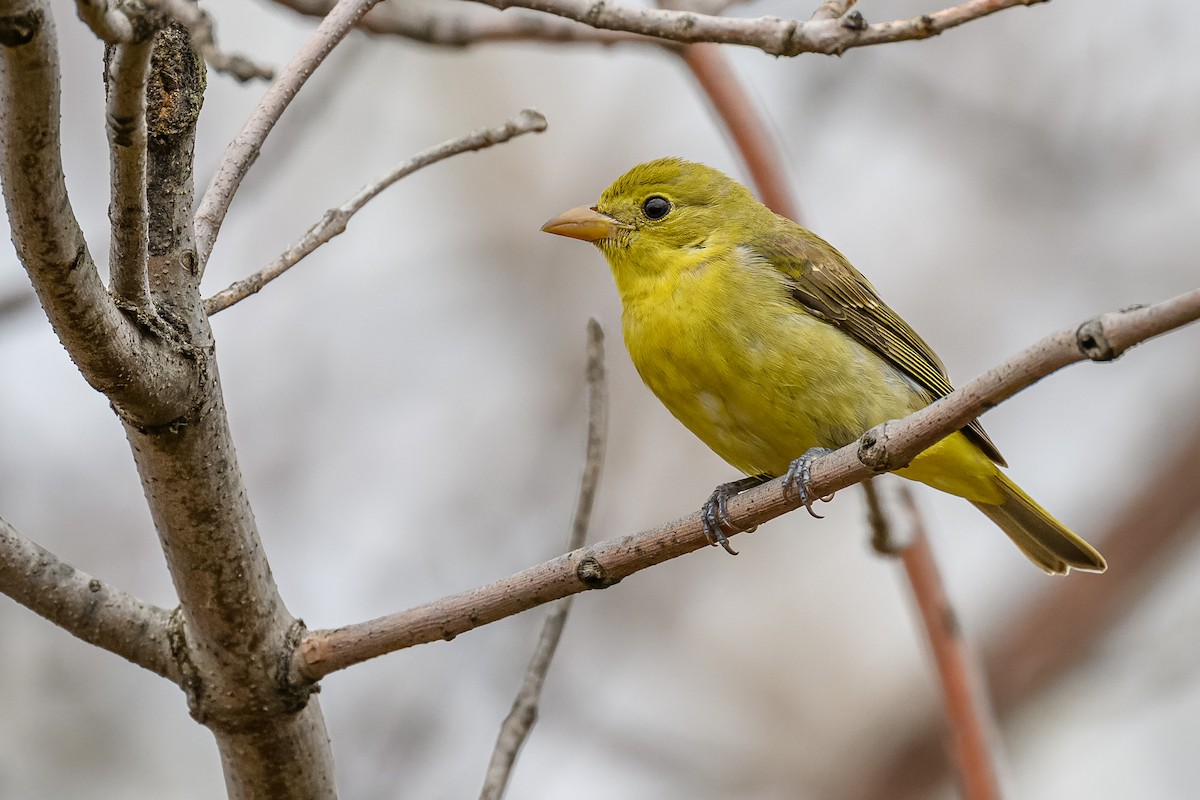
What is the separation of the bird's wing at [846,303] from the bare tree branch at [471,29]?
34.6 inches

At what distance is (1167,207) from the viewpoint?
267 inches

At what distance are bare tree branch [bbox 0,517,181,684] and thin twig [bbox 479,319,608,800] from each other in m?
0.60

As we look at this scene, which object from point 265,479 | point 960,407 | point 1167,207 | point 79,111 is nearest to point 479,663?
point 265,479

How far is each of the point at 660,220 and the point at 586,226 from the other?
25cm

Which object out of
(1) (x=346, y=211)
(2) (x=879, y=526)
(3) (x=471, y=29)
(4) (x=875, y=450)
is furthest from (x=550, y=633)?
(3) (x=471, y=29)

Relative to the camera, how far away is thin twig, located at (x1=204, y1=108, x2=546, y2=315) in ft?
7.22

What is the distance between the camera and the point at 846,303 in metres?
4.10

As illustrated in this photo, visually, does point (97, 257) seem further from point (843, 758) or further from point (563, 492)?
point (843, 758)

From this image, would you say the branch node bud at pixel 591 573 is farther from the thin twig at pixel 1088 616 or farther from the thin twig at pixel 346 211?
the thin twig at pixel 1088 616

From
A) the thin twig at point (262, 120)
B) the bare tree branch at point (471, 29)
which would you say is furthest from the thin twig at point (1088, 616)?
the thin twig at point (262, 120)

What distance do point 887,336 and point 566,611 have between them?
6.39 ft

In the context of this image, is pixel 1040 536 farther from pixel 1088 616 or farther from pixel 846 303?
pixel 1088 616

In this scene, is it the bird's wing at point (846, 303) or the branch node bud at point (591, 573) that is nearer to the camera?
the branch node bud at point (591, 573)

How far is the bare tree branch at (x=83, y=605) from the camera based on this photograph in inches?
78.6
